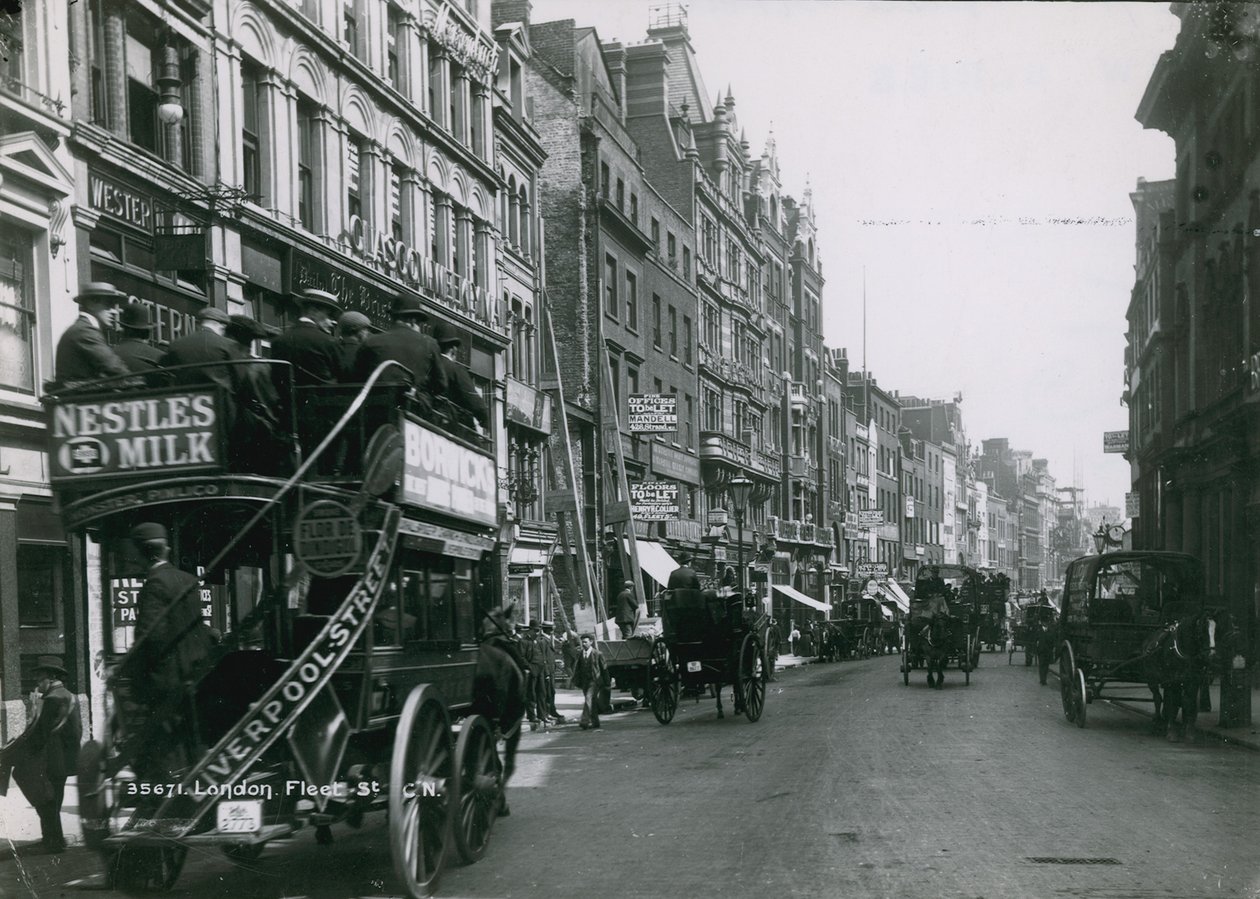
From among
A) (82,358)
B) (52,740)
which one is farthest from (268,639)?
(52,740)

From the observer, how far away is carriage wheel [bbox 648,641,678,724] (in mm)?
18141

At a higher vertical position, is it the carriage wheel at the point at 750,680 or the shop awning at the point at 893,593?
the carriage wheel at the point at 750,680

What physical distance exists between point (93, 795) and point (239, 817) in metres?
0.75

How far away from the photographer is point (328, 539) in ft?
22.1

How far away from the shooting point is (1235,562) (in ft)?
78.8

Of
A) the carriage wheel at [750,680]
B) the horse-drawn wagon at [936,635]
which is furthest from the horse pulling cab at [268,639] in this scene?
the horse-drawn wagon at [936,635]

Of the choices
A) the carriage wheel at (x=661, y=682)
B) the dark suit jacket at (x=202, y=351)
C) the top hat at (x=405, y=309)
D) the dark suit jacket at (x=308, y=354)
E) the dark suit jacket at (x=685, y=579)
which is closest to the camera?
the dark suit jacket at (x=202, y=351)

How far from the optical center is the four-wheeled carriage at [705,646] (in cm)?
1831

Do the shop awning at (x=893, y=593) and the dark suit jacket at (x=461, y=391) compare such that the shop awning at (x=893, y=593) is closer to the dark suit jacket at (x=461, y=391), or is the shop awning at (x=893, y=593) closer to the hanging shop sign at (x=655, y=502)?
the hanging shop sign at (x=655, y=502)

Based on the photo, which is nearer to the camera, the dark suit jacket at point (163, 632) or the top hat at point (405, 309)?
the dark suit jacket at point (163, 632)

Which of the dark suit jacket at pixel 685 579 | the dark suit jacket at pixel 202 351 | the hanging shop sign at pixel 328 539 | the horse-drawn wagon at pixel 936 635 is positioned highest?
the dark suit jacket at pixel 202 351

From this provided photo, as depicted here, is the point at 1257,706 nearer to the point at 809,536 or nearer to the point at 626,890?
the point at 626,890

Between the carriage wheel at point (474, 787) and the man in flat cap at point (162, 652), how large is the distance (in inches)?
64.3

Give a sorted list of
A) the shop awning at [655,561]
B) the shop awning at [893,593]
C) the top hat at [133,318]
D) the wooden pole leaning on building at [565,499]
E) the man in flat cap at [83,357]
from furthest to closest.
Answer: the shop awning at [893,593] < the shop awning at [655,561] < the wooden pole leaning on building at [565,499] < the top hat at [133,318] < the man in flat cap at [83,357]
